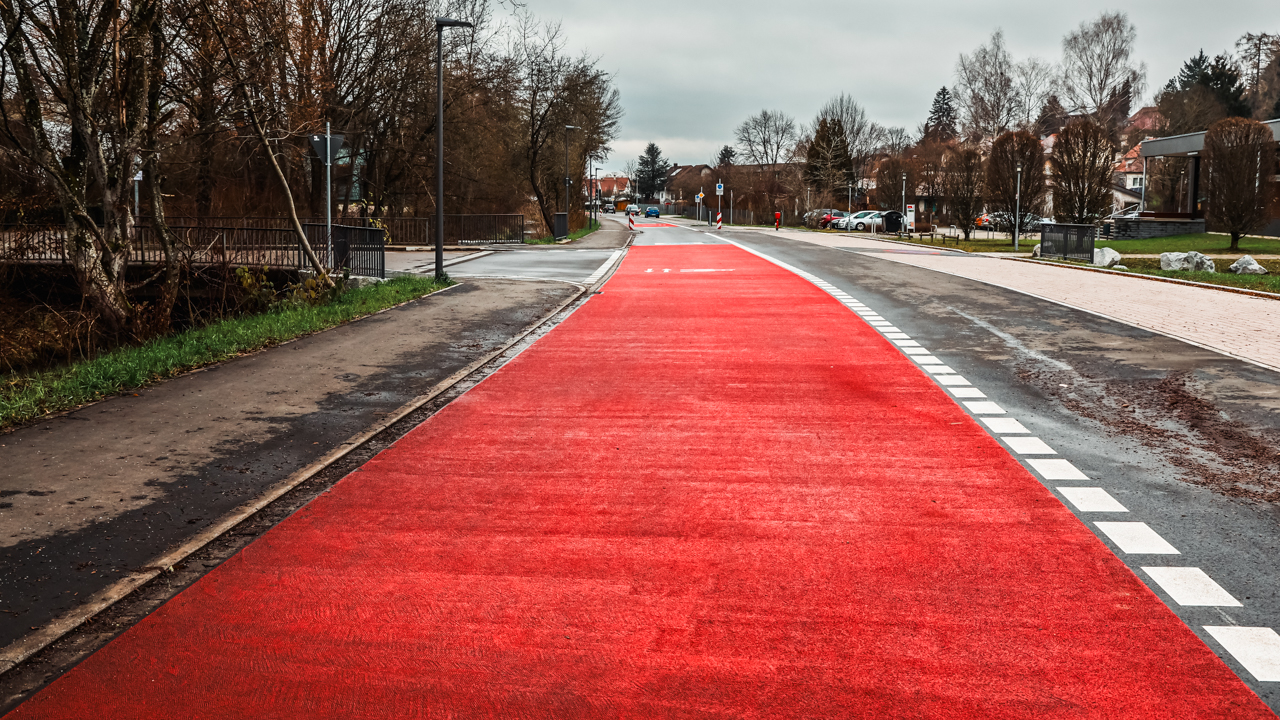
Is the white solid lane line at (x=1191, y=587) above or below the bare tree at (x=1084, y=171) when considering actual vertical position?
below

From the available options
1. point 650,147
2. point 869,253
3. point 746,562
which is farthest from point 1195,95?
point 650,147

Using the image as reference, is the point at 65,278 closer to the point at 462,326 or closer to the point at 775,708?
the point at 462,326

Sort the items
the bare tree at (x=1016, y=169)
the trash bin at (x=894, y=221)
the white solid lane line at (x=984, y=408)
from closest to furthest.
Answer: the white solid lane line at (x=984, y=408) → the bare tree at (x=1016, y=169) → the trash bin at (x=894, y=221)

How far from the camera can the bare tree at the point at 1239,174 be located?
3431cm

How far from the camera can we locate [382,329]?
553 inches

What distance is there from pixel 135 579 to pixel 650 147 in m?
191

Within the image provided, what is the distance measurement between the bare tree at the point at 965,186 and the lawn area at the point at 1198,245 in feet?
18.1

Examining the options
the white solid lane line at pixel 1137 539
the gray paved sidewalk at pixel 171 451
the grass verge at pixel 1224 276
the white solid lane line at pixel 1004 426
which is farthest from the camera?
the grass verge at pixel 1224 276

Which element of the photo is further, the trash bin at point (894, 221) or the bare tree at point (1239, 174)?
the trash bin at point (894, 221)

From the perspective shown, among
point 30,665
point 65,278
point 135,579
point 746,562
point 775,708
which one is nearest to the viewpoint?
point 775,708

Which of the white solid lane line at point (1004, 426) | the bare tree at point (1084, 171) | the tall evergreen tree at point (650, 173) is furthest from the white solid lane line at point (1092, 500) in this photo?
the tall evergreen tree at point (650, 173)

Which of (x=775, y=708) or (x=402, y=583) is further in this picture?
(x=402, y=583)

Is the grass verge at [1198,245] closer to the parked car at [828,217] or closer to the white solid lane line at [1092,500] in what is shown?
the parked car at [828,217]

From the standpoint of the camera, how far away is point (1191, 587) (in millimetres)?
4707
